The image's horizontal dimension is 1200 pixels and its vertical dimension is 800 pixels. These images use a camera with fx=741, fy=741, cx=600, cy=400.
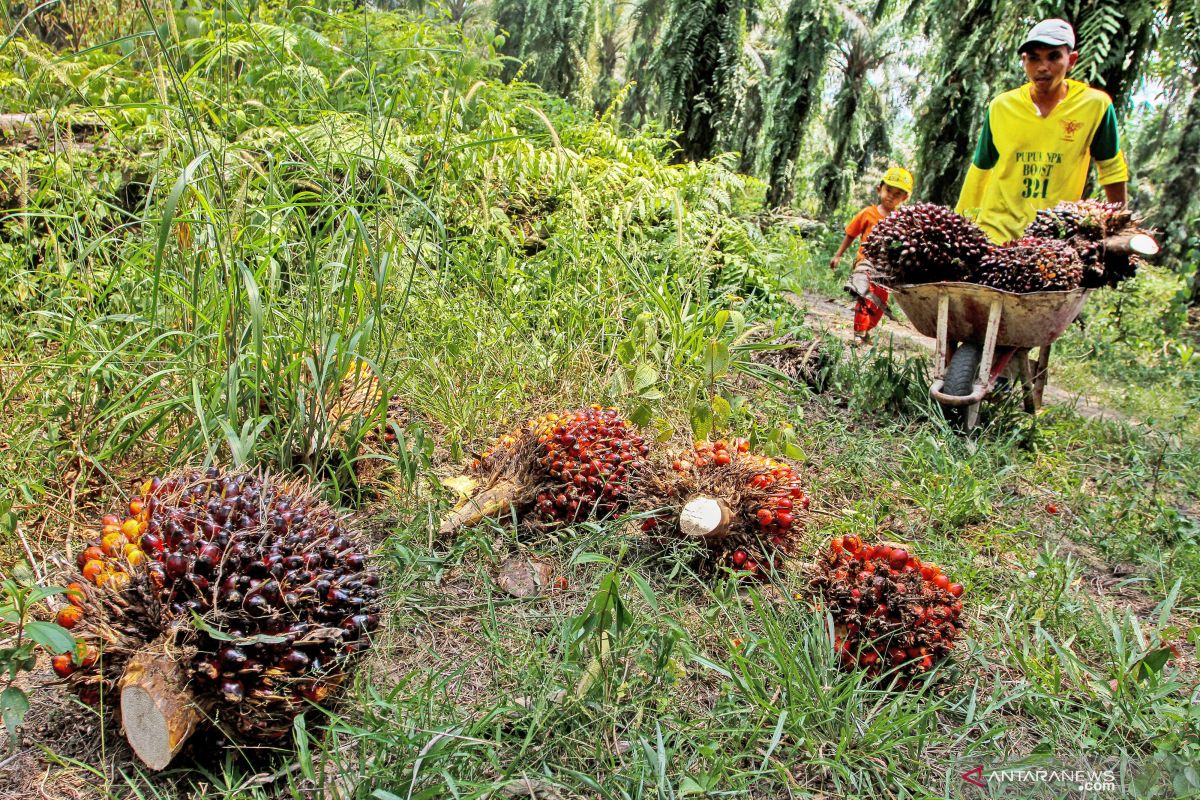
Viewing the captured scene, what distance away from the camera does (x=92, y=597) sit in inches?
54.1

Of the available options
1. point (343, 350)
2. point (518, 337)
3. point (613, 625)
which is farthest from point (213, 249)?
point (613, 625)

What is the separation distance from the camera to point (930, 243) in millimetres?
3523

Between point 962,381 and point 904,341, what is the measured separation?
208 cm

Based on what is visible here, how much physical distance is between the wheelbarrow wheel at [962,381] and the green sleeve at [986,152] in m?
1.26

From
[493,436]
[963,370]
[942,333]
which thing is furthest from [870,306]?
[493,436]

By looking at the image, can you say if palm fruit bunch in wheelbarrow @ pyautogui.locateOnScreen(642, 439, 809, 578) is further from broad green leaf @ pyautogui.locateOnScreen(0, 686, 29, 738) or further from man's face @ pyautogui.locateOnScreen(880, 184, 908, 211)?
man's face @ pyautogui.locateOnScreen(880, 184, 908, 211)

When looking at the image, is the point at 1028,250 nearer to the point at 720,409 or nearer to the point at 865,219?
the point at 720,409

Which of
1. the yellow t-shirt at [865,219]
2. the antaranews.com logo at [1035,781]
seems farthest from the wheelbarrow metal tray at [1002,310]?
the yellow t-shirt at [865,219]

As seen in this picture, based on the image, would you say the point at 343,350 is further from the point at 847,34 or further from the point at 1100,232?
the point at 847,34

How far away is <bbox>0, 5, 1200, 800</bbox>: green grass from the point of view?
1433 millimetres

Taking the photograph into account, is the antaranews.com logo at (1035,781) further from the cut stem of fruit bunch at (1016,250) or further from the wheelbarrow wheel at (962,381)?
the cut stem of fruit bunch at (1016,250)

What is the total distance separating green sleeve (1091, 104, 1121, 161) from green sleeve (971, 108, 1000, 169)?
18.4 inches

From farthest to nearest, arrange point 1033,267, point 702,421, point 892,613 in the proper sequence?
1. point 1033,267
2. point 702,421
3. point 892,613

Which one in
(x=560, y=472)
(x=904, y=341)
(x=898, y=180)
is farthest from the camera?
(x=898, y=180)
